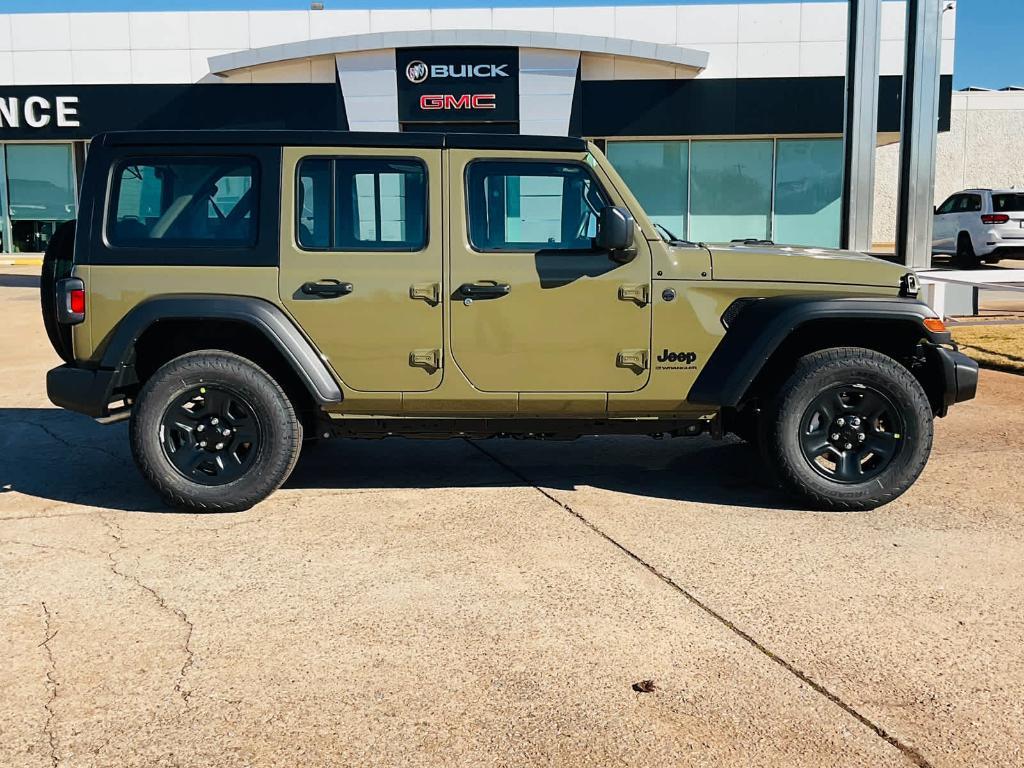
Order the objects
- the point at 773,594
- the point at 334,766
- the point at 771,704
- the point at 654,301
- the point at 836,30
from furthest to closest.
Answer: the point at 836,30
the point at 654,301
the point at 773,594
the point at 771,704
the point at 334,766

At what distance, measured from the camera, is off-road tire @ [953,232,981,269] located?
2306 centimetres

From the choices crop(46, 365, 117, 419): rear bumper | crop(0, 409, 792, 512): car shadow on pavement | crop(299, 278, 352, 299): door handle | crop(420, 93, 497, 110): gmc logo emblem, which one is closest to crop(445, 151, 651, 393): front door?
crop(299, 278, 352, 299): door handle

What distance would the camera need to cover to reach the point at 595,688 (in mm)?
3355

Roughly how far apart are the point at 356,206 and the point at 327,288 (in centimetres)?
47

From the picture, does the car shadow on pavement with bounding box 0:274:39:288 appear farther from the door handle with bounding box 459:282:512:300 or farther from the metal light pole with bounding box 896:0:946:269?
the door handle with bounding box 459:282:512:300

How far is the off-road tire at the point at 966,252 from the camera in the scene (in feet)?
75.7

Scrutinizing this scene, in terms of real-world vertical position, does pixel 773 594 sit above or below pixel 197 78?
below

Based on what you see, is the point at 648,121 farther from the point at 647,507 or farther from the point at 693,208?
the point at 647,507

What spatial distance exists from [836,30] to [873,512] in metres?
20.1

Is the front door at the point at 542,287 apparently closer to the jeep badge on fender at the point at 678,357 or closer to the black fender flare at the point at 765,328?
the jeep badge on fender at the point at 678,357

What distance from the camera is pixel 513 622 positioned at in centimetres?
392

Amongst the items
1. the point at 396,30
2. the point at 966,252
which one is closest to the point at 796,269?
the point at 966,252

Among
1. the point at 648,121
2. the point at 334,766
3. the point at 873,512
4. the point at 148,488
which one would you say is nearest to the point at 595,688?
the point at 334,766

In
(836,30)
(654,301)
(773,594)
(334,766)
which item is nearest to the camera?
(334,766)
